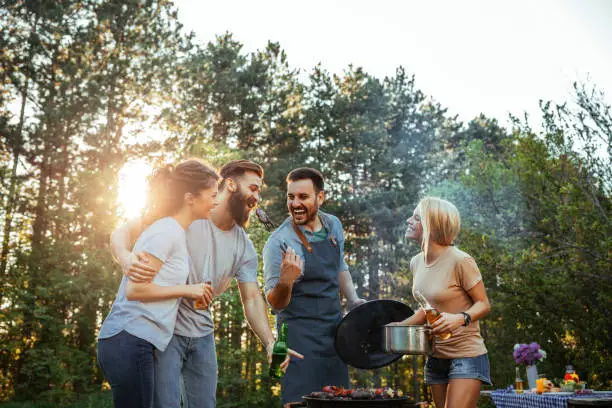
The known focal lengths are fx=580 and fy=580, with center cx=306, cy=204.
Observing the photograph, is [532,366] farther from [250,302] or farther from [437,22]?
[437,22]

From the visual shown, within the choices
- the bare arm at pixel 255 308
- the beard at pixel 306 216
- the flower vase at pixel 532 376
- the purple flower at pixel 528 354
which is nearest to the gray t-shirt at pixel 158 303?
the bare arm at pixel 255 308

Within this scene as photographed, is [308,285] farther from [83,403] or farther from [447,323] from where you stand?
[83,403]

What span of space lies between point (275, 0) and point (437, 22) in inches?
133

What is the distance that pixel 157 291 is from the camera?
2.14 metres

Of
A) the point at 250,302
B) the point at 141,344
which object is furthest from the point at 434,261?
the point at 141,344

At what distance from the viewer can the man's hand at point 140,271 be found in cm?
210

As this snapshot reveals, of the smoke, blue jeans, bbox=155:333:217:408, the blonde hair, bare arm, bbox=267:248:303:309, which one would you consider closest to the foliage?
the smoke

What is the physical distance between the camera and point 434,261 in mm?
2975

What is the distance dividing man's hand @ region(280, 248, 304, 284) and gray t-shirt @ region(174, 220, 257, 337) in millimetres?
161

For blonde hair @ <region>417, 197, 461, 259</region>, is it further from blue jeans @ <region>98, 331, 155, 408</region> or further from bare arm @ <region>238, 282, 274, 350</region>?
blue jeans @ <region>98, 331, 155, 408</region>

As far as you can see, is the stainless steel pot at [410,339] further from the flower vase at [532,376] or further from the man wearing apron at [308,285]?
the flower vase at [532,376]

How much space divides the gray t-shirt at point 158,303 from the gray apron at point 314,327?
1.06 metres

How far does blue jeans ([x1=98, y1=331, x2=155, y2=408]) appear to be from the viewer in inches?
79.0

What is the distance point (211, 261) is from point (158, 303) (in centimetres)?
54
